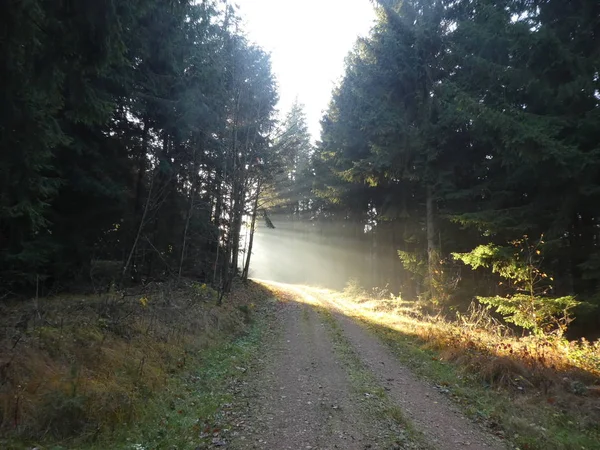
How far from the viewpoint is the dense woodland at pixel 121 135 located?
531cm

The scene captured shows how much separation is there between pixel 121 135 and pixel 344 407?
13.8m

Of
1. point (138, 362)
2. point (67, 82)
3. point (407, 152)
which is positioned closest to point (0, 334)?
point (138, 362)

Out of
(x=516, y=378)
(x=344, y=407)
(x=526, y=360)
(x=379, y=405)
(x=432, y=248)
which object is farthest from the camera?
(x=432, y=248)

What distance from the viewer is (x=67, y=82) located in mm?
5961

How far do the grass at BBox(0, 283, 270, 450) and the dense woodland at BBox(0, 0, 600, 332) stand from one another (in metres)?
3.01

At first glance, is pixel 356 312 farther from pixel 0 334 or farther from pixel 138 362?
pixel 0 334

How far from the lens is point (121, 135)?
1479 centimetres

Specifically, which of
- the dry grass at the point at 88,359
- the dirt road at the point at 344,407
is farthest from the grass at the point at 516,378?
the dry grass at the point at 88,359

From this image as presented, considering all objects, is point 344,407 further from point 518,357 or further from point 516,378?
point 518,357

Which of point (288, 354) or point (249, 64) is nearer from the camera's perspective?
point (288, 354)

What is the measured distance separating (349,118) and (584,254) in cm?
1422

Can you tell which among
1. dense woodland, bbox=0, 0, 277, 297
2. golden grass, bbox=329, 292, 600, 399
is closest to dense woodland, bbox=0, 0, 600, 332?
dense woodland, bbox=0, 0, 277, 297

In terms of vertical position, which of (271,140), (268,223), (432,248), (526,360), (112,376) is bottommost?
(112,376)

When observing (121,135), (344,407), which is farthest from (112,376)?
(121,135)
